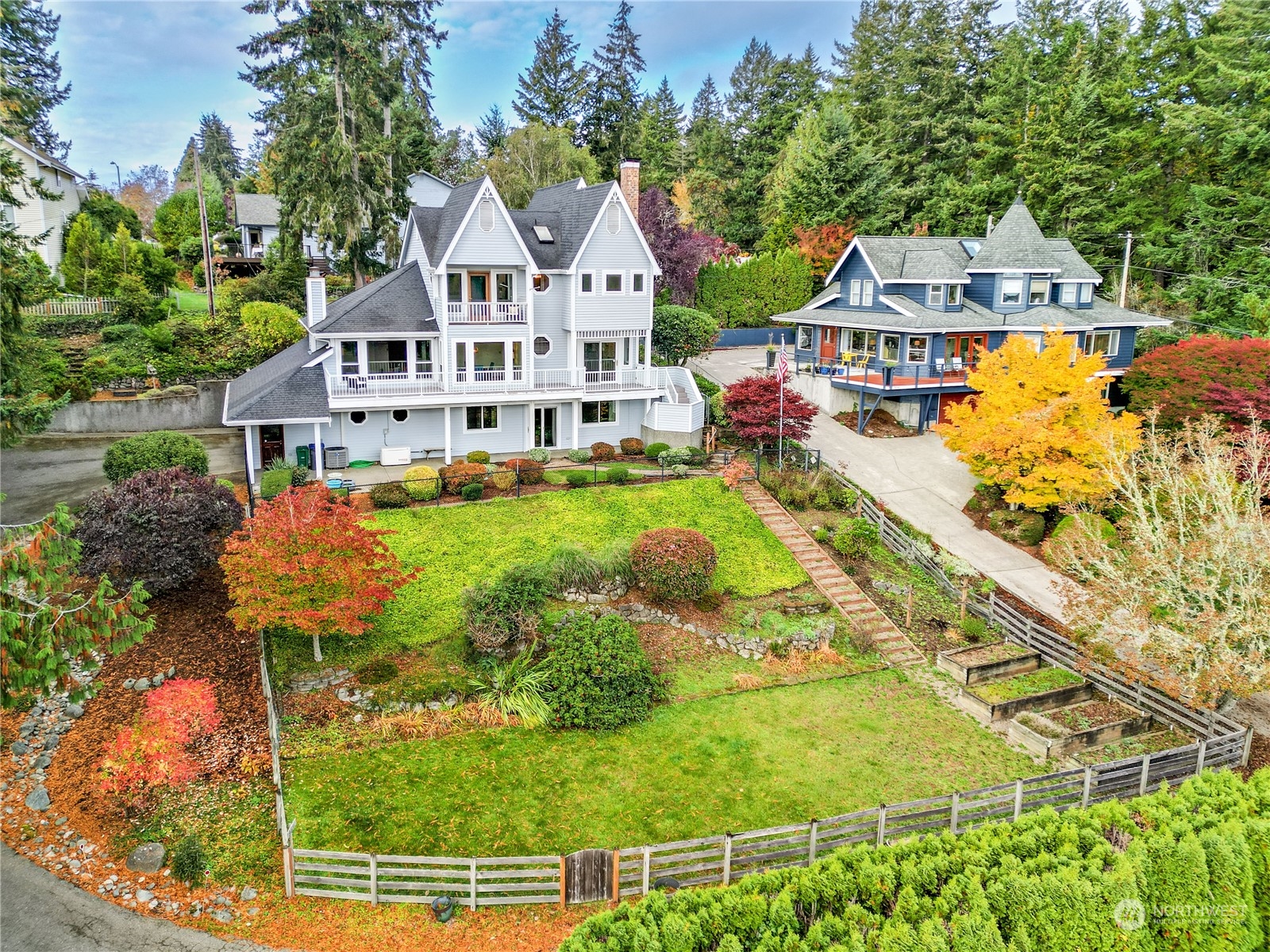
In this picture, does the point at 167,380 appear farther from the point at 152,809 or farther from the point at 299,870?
the point at 299,870

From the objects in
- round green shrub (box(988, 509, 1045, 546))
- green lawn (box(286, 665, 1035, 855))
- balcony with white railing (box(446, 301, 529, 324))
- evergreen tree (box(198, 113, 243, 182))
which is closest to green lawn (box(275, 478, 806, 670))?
green lawn (box(286, 665, 1035, 855))

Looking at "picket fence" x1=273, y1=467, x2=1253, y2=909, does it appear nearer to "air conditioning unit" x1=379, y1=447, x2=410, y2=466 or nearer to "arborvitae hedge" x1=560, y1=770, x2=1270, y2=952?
"arborvitae hedge" x1=560, y1=770, x2=1270, y2=952

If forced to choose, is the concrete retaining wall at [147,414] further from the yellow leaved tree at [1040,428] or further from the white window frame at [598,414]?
the yellow leaved tree at [1040,428]

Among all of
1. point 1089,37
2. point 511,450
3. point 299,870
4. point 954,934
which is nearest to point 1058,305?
point 1089,37

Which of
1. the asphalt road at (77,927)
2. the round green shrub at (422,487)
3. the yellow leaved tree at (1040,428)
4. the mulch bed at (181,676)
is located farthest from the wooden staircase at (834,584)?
the asphalt road at (77,927)

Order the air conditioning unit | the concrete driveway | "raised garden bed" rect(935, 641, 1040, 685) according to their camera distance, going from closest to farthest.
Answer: "raised garden bed" rect(935, 641, 1040, 685) → the concrete driveway → the air conditioning unit

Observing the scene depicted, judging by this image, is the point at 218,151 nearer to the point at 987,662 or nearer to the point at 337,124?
the point at 337,124
